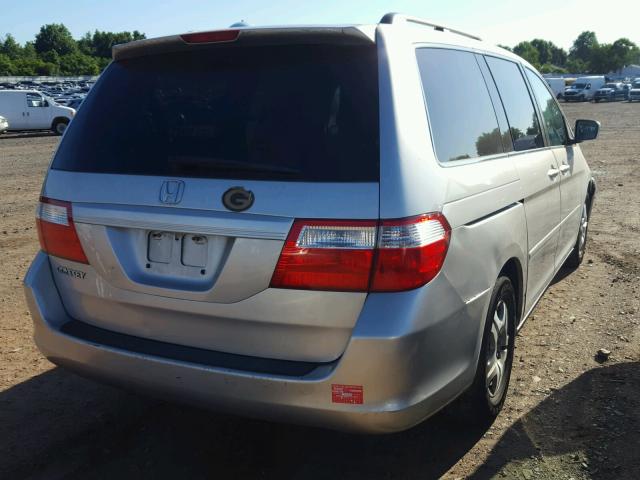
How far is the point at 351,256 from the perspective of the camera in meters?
2.48

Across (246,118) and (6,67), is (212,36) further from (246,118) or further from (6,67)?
(6,67)

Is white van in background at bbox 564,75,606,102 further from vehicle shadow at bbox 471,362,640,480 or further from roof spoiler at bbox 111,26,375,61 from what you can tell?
roof spoiler at bbox 111,26,375,61

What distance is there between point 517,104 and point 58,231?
2.83 m

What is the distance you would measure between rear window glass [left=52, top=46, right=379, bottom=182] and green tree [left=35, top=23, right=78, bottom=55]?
158 meters

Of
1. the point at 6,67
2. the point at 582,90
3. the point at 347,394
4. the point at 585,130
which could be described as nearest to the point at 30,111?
the point at 585,130

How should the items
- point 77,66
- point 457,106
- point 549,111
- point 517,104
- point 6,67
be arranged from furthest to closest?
point 77,66
point 6,67
point 549,111
point 517,104
point 457,106

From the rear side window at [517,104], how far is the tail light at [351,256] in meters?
1.68

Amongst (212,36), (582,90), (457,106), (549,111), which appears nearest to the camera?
(212,36)

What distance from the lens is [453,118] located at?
10.2ft

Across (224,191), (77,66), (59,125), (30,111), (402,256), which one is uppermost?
(77,66)

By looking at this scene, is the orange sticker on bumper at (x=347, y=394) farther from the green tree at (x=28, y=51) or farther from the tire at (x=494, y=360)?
the green tree at (x=28, y=51)

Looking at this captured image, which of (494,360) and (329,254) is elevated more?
(329,254)

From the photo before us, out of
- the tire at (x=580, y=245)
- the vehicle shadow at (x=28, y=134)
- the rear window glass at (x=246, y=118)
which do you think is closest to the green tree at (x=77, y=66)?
the vehicle shadow at (x=28, y=134)

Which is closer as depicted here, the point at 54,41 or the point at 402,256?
the point at 402,256
